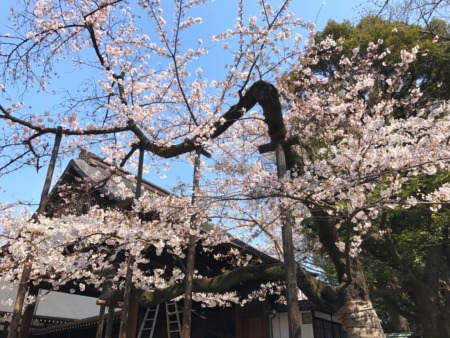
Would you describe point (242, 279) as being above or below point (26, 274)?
above

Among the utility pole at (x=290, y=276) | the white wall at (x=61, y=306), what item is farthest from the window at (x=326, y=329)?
the white wall at (x=61, y=306)

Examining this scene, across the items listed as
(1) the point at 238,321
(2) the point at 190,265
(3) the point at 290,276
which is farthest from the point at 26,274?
(1) the point at 238,321

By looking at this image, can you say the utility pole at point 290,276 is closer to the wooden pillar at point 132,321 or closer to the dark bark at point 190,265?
the dark bark at point 190,265

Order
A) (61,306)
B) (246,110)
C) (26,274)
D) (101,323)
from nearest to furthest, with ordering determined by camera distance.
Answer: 1. (26,274)
2. (246,110)
3. (101,323)
4. (61,306)

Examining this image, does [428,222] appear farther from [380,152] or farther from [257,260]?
[380,152]

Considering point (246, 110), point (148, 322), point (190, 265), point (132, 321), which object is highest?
point (246, 110)

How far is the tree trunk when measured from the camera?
5383 millimetres

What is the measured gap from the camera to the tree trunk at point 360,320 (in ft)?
17.7

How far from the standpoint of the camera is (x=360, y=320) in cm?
545

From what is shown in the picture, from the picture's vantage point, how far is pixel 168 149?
5555 mm

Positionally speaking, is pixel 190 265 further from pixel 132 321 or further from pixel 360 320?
pixel 132 321

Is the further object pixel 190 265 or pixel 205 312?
pixel 205 312

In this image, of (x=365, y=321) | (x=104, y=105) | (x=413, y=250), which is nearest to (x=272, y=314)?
(x=365, y=321)

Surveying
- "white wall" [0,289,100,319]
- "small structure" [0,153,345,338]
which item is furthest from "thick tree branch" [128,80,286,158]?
"white wall" [0,289,100,319]
